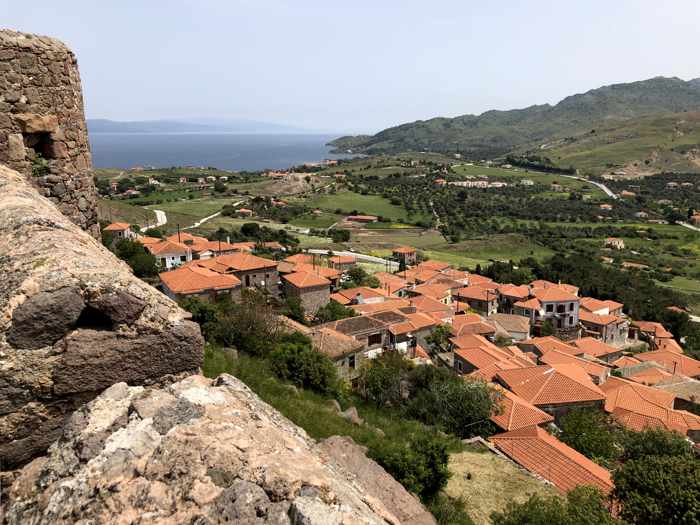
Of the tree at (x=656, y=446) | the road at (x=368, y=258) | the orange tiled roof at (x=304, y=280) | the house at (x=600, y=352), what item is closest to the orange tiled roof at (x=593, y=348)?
the house at (x=600, y=352)

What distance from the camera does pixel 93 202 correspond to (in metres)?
7.20

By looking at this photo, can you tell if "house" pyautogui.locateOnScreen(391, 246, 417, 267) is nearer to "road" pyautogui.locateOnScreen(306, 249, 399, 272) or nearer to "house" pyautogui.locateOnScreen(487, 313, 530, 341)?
"road" pyautogui.locateOnScreen(306, 249, 399, 272)

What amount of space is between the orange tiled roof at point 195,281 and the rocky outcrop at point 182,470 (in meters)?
32.8

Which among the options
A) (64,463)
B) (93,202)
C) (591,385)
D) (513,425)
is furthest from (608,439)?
(64,463)

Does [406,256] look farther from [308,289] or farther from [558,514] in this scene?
[558,514]

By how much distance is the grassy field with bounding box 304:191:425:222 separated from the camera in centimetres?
11062

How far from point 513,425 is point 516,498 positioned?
8045 mm

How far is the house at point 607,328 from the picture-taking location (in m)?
53.1

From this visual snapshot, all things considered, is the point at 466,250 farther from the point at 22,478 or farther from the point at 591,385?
the point at 22,478

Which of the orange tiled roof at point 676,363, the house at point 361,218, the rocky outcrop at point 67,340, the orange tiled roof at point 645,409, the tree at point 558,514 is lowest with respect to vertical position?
the house at point 361,218

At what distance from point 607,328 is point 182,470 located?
192 feet

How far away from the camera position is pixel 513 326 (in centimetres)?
4753

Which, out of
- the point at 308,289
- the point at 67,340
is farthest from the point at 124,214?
the point at 67,340

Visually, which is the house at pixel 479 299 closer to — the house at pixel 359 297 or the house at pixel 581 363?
the house at pixel 359 297
